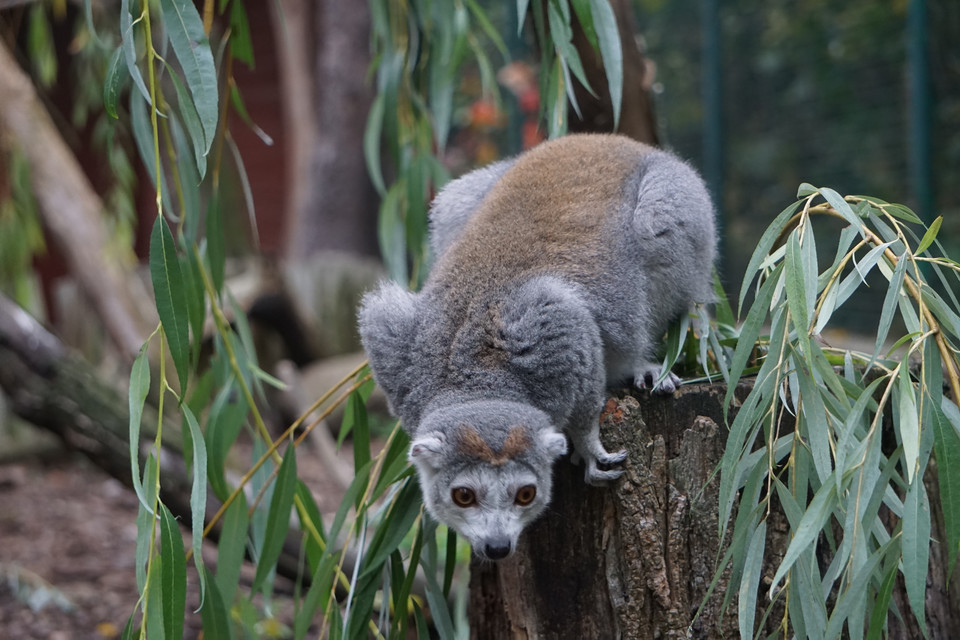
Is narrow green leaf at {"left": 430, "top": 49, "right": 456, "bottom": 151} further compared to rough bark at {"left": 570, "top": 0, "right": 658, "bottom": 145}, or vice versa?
rough bark at {"left": 570, "top": 0, "right": 658, "bottom": 145}

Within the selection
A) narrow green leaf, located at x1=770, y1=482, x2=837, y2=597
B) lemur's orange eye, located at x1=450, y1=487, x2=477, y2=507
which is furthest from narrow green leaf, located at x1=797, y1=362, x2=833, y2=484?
lemur's orange eye, located at x1=450, y1=487, x2=477, y2=507

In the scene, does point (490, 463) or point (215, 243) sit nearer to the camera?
point (490, 463)

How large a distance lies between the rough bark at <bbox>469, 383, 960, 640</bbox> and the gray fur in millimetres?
106

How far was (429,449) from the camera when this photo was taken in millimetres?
3264

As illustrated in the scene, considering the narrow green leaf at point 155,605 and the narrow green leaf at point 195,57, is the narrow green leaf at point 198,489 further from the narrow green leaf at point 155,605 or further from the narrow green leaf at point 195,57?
the narrow green leaf at point 195,57

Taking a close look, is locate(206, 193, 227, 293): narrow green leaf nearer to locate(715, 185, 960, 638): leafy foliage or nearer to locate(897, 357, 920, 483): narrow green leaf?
locate(715, 185, 960, 638): leafy foliage

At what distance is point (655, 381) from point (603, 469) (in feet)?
1.44

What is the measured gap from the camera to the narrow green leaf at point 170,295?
2.87 metres

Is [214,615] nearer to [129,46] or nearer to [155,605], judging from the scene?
[155,605]

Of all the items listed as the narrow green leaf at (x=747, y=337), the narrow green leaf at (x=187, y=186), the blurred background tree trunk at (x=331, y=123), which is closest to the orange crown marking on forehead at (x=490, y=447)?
the narrow green leaf at (x=747, y=337)

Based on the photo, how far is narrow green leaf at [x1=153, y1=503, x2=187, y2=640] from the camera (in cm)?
291

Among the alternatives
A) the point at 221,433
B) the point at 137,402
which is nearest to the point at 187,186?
the point at 221,433

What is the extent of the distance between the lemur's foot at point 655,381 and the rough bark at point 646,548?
0.14 feet

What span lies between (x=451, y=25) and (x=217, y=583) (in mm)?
2724
